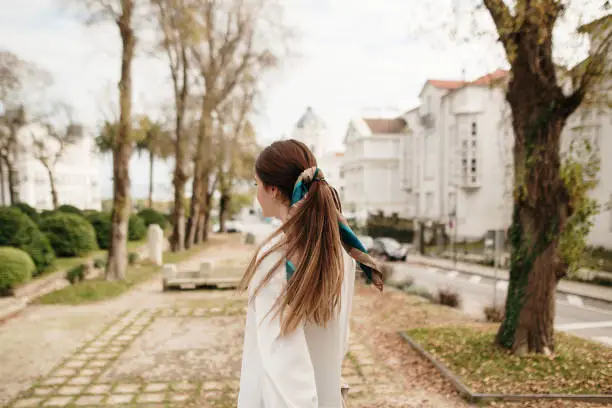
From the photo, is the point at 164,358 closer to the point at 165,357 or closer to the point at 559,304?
the point at 165,357

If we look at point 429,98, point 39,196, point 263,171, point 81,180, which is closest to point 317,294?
point 263,171

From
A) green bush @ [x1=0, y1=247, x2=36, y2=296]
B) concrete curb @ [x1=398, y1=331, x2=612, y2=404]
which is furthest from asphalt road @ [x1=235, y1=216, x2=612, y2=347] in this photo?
green bush @ [x1=0, y1=247, x2=36, y2=296]

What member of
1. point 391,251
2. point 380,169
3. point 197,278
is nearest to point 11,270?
point 197,278

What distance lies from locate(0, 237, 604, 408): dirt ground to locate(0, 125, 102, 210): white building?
39.8 meters

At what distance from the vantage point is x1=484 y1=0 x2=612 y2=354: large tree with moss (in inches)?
259

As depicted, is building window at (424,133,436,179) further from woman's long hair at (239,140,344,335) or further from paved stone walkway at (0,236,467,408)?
woman's long hair at (239,140,344,335)

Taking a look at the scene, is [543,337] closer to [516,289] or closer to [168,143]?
[516,289]

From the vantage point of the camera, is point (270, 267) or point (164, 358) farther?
point (164, 358)

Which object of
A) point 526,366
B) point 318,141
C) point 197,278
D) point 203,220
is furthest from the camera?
point 318,141

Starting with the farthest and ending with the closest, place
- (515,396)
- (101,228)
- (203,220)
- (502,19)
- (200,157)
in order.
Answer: (203,220), (200,157), (101,228), (502,19), (515,396)

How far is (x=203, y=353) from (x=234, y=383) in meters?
1.61

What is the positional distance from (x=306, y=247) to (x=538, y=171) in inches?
231

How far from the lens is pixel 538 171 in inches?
261

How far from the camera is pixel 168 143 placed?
118 ft
